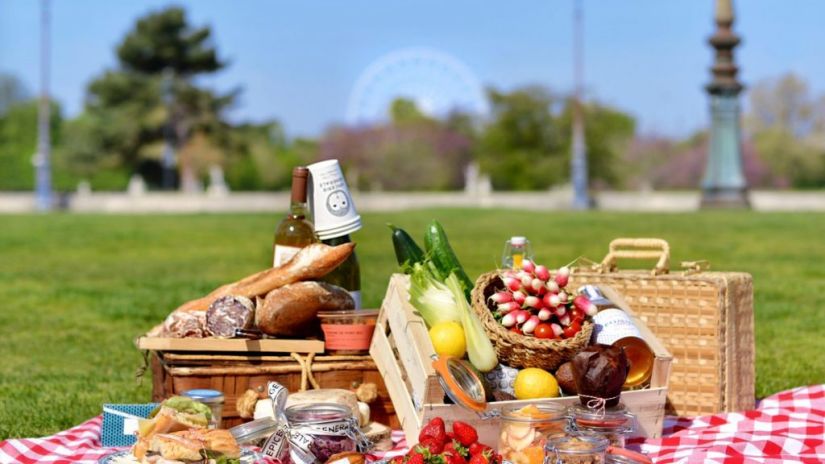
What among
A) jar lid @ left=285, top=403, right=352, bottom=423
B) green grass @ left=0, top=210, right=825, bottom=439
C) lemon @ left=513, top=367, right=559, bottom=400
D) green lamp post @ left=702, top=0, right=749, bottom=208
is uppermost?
green lamp post @ left=702, top=0, right=749, bottom=208

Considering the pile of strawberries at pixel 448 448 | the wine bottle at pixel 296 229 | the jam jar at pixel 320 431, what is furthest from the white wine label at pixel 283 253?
the pile of strawberries at pixel 448 448

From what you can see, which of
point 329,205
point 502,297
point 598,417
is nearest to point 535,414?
point 598,417

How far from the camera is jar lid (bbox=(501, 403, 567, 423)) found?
4391 millimetres

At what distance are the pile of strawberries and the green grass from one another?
2.46 meters

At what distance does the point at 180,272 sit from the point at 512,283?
1079cm

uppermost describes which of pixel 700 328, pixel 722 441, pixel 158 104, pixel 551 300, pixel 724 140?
pixel 158 104

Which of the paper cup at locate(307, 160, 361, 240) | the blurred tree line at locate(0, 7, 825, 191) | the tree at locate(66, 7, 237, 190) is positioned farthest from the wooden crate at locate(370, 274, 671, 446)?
the tree at locate(66, 7, 237, 190)

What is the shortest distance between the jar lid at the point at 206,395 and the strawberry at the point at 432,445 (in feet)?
4.28

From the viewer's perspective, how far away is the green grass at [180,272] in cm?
710

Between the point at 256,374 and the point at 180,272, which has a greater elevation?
the point at 256,374

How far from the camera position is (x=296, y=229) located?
6.02 m

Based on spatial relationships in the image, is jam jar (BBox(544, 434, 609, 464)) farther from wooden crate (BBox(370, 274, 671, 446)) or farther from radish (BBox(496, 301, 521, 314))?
radish (BBox(496, 301, 521, 314))

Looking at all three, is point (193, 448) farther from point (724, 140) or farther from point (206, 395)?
point (724, 140)

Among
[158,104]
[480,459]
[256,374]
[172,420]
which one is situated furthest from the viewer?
[158,104]
